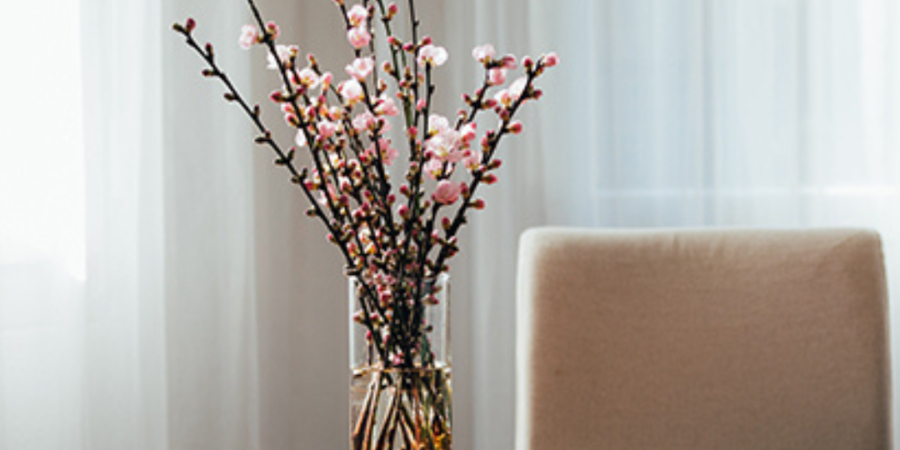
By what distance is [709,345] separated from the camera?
4.44 feet

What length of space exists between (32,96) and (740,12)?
1.41m

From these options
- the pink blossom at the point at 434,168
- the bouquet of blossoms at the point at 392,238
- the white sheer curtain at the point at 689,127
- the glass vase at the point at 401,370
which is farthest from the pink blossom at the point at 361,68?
the white sheer curtain at the point at 689,127

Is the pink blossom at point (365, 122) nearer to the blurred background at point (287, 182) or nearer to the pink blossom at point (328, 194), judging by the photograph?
the pink blossom at point (328, 194)

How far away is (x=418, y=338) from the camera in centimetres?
132

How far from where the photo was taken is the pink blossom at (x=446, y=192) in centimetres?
128

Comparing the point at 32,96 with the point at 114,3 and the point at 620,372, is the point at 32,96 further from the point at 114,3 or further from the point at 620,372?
the point at 620,372

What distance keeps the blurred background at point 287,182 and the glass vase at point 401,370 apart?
96 cm

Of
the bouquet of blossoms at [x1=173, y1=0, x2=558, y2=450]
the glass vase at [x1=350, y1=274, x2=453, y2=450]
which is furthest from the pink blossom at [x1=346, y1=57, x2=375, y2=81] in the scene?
the glass vase at [x1=350, y1=274, x2=453, y2=450]

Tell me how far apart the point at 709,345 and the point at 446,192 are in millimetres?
368

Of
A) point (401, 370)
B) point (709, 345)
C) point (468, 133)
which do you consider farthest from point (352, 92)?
point (709, 345)

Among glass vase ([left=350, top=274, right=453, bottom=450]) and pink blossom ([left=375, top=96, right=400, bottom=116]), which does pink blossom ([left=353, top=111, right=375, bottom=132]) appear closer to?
pink blossom ([left=375, top=96, right=400, bottom=116])

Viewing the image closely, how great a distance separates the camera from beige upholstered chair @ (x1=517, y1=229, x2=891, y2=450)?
1342 millimetres

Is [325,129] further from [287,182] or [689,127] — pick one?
[287,182]

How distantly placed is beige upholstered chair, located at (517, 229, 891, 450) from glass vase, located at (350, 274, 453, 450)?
11cm
